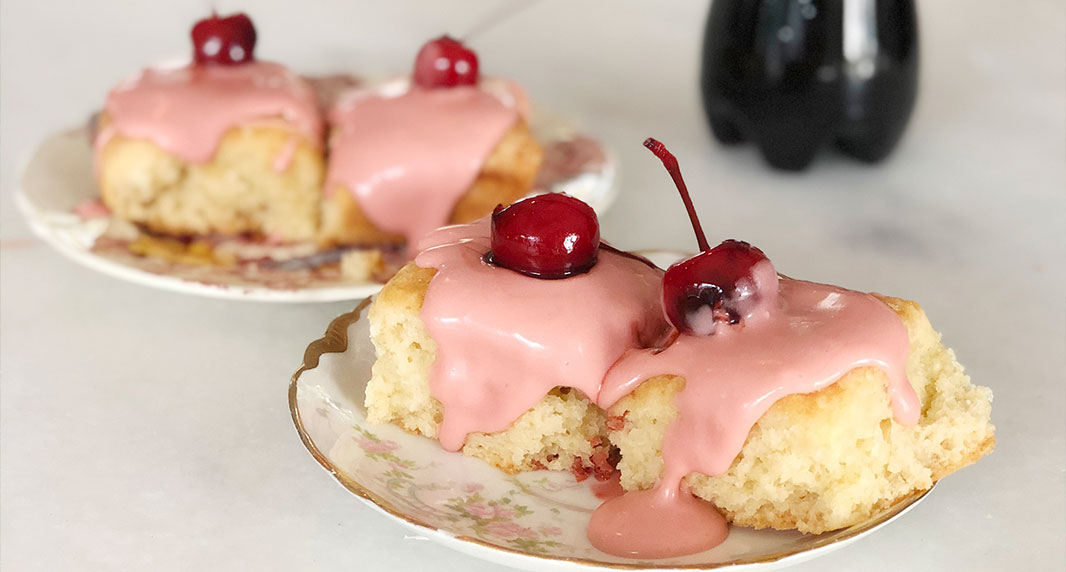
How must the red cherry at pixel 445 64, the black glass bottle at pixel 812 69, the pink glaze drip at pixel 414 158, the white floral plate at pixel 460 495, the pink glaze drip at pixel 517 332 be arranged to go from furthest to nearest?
1. the black glass bottle at pixel 812 69
2. the red cherry at pixel 445 64
3. the pink glaze drip at pixel 414 158
4. the pink glaze drip at pixel 517 332
5. the white floral plate at pixel 460 495

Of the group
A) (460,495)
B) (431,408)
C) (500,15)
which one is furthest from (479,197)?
(500,15)

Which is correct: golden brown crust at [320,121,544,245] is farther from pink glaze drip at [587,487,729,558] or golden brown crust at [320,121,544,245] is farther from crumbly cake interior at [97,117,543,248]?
pink glaze drip at [587,487,729,558]

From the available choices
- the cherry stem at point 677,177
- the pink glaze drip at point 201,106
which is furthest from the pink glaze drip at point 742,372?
the pink glaze drip at point 201,106

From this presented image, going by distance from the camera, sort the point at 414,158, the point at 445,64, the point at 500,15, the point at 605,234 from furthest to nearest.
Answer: the point at 500,15, the point at 605,234, the point at 445,64, the point at 414,158

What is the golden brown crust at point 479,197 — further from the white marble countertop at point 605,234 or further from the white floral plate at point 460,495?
the white floral plate at point 460,495

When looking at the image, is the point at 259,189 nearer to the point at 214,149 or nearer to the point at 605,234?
the point at 214,149

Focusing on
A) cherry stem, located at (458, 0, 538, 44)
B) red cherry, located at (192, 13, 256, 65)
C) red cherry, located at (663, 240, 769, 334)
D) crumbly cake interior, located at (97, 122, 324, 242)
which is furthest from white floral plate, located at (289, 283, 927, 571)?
cherry stem, located at (458, 0, 538, 44)
